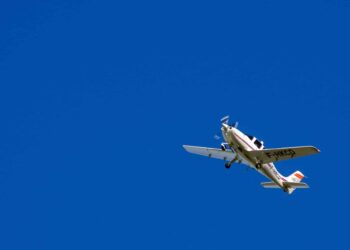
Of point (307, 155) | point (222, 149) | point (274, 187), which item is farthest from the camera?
point (274, 187)

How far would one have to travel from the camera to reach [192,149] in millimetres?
61281

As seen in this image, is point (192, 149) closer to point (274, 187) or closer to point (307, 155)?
point (274, 187)

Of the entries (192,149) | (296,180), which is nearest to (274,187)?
(296,180)

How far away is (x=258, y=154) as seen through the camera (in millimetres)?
54562

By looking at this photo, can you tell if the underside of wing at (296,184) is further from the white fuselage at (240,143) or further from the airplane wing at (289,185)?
the white fuselage at (240,143)

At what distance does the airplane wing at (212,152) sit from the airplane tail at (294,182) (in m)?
4.79

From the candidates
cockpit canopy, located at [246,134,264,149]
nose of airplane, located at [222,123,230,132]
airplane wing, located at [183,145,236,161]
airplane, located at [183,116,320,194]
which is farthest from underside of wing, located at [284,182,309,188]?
nose of airplane, located at [222,123,230,132]

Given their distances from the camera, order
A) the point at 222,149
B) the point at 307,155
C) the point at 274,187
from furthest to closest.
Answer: the point at 274,187 < the point at 222,149 < the point at 307,155

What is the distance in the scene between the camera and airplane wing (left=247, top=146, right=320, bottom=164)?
5112 centimetres

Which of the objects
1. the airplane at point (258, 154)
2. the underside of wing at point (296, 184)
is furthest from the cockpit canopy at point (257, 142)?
the underside of wing at point (296, 184)

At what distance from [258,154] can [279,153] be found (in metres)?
1.67

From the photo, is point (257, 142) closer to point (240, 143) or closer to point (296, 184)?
point (240, 143)

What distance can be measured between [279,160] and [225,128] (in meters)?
4.46

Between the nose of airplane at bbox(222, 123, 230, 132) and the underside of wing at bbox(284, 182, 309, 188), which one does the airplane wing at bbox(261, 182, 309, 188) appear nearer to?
the underside of wing at bbox(284, 182, 309, 188)
